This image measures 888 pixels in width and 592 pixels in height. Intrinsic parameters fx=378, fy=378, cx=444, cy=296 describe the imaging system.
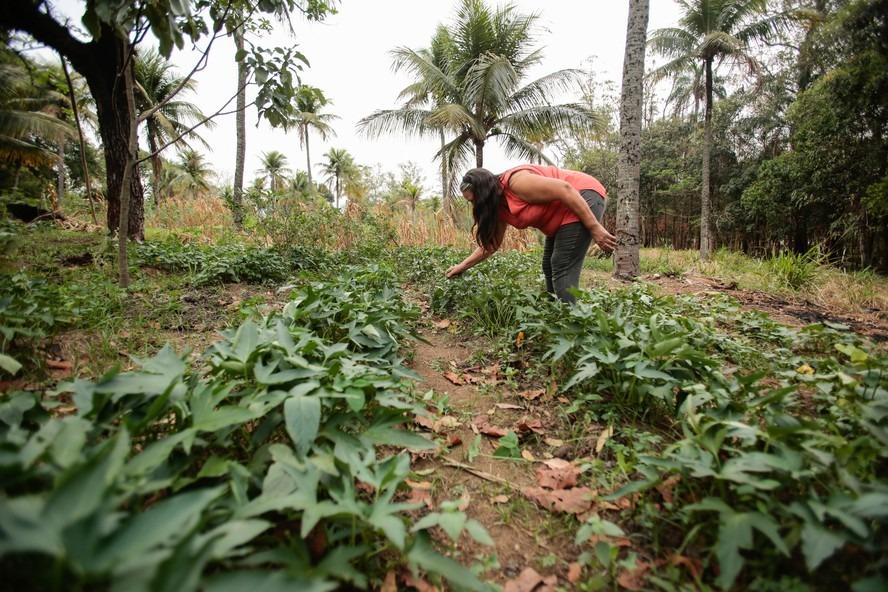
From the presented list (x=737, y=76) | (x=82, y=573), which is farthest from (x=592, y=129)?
(x=82, y=573)

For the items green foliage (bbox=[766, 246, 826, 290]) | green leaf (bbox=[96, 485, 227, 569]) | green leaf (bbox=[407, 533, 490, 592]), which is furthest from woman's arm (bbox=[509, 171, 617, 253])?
green foliage (bbox=[766, 246, 826, 290])

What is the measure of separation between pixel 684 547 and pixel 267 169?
3456 cm

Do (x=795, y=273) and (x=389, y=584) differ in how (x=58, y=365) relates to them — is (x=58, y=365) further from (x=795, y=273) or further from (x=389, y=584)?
(x=795, y=273)

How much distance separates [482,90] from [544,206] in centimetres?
1023

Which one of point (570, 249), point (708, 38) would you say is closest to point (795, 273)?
point (570, 249)

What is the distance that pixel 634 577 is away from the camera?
106 cm

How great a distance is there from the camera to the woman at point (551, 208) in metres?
2.49

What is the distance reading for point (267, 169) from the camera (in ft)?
99.6

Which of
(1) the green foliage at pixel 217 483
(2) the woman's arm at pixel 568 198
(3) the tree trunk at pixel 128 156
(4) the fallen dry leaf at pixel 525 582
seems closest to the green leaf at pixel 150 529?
(1) the green foliage at pixel 217 483

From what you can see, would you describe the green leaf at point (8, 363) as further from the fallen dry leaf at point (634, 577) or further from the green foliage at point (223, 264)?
the green foliage at point (223, 264)

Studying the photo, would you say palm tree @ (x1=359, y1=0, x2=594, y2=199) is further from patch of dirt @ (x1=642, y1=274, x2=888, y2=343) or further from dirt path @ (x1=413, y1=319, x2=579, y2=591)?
dirt path @ (x1=413, y1=319, x2=579, y2=591)

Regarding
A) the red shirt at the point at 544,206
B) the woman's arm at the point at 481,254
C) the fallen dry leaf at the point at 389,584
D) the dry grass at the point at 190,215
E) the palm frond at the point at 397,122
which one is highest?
the palm frond at the point at 397,122

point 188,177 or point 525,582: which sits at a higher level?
point 188,177

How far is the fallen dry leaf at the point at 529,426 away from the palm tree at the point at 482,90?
34.9 ft
